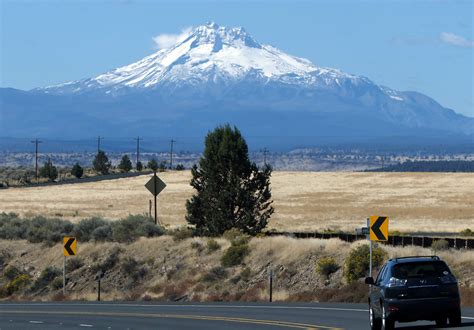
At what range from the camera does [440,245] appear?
148 feet

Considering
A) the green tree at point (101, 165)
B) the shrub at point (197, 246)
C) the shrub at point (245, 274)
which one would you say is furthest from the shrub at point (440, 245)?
the green tree at point (101, 165)

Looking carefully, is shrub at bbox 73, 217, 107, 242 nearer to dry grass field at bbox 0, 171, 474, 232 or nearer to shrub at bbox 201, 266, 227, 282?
shrub at bbox 201, 266, 227, 282

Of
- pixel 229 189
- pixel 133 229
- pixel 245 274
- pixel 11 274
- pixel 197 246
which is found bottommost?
pixel 11 274

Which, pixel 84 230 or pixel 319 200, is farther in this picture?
pixel 319 200

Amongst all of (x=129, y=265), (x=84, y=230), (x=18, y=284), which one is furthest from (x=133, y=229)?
(x=18, y=284)

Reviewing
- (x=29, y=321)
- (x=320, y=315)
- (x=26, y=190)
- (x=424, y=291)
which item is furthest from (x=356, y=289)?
(x=26, y=190)

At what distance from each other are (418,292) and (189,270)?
98.4 ft

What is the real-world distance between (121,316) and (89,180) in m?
112

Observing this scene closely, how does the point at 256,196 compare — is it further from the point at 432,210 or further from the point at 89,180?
the point at 89,180

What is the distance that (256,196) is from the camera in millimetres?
58562

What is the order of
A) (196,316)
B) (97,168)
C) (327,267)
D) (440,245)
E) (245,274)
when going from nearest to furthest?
(196,316), (440,245), (327,267), (245,274), (97,168)

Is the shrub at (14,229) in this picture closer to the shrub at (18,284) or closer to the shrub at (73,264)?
the shrub at (73,264)

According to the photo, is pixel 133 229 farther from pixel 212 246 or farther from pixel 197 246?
pixel 212 246

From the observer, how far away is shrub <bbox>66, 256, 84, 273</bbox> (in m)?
57.1
